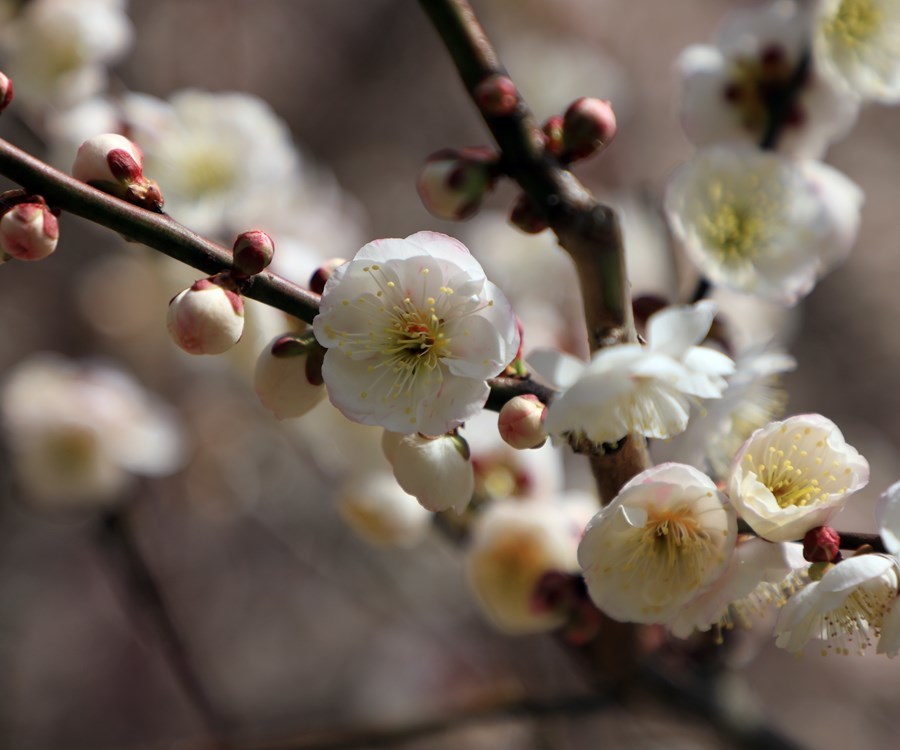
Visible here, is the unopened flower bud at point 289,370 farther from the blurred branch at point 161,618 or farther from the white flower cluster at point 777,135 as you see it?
the blurred branch at point 161,618

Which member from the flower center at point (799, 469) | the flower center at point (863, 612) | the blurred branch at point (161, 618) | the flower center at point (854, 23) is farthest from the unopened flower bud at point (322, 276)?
the blurred branch at point (161, 618)

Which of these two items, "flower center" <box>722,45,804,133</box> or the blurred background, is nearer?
"flower center" <box>722,45,804,133</box>

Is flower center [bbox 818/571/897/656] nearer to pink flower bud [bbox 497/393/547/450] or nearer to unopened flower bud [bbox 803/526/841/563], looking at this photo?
unopened flower bud [bbox 803/526/841/563]

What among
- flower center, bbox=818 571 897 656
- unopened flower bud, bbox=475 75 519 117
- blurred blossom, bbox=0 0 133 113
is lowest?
flower center, bbox=818 571 897 656

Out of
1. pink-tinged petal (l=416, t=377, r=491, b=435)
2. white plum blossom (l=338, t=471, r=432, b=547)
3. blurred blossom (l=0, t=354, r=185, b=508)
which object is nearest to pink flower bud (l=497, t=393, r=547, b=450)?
pink-tinged petal (l=416, t=377, r=491, b=435)

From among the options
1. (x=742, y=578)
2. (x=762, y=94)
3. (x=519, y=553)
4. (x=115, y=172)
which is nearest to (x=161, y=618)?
(x=519, y=553)
